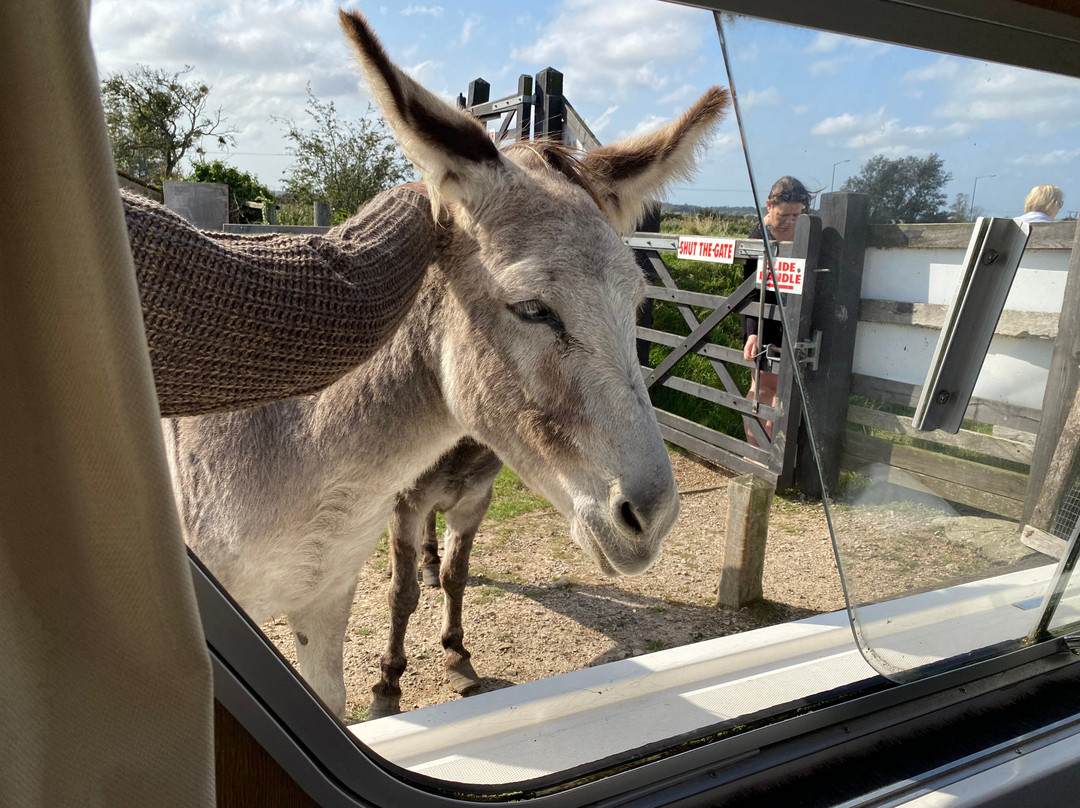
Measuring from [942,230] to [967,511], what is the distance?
65cm

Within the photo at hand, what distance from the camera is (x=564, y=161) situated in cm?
189

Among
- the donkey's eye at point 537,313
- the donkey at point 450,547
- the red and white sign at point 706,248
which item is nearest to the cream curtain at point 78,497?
the donkey's eye at point 537,313

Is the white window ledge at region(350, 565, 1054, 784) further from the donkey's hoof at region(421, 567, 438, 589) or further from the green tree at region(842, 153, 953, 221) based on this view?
the donkey's hoof at region(421, 567, 438, 589)

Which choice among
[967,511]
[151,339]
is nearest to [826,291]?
[967,511]

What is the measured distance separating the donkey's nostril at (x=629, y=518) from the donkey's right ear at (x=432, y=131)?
0.83m

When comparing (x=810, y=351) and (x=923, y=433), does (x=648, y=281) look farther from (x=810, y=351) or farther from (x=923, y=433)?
(x=923, y=433)

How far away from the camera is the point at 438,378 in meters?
1.76

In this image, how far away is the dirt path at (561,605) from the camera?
10.9 ft

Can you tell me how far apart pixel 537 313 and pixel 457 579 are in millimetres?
2032

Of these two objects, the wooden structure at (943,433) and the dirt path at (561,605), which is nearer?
the wooden structure at (943,433)

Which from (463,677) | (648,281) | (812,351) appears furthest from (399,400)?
(648,281)

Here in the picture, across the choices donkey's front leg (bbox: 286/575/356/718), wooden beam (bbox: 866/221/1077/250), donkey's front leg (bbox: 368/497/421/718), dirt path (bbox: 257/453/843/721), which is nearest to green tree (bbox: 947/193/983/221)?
wooden beam (bbox: 866/221/1077/250)

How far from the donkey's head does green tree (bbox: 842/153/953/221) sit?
0.55 m

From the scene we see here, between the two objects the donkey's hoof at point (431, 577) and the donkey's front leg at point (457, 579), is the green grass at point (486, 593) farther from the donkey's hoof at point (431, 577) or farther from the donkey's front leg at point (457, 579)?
the donkey's front leg at point (457, 579)
